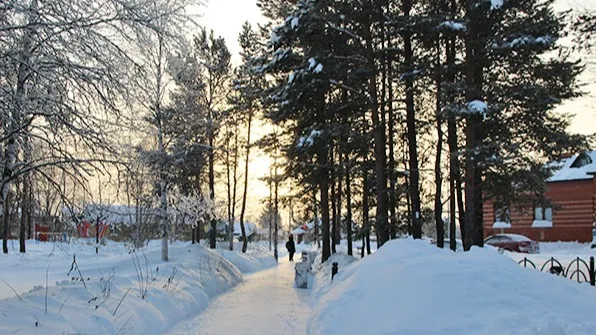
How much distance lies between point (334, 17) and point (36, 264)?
15.5 m

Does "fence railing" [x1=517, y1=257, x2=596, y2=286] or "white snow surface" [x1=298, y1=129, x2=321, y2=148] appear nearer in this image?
"fence railing" [x1=517, y1=257, x2=596, y2=286]

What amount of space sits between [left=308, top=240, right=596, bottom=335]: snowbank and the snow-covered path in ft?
4.47

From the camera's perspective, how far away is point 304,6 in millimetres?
17188

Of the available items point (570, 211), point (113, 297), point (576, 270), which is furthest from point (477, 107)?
point (570, 211)

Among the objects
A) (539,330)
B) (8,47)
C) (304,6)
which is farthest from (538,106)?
(8,47)

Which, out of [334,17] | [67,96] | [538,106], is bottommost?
[67,96]

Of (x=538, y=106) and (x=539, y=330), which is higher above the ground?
(x=538, y=106)

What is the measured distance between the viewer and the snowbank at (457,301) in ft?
17.3

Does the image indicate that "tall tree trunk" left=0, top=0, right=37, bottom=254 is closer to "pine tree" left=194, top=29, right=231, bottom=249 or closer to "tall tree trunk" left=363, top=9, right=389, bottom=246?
"tall tree trunk" left=363, top=9, right=389, bottom=246

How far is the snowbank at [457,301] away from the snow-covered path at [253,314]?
136 cm

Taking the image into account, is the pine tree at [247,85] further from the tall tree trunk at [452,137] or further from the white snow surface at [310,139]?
the tall tree trunk at [452,137]

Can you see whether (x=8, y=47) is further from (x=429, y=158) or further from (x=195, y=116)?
(x=429, y=158)

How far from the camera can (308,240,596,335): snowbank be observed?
526 cm

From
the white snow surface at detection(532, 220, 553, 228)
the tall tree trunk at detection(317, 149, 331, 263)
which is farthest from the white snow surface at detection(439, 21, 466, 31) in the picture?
the white snow surface at detection(532, 220, 553, 228)
